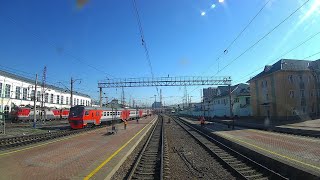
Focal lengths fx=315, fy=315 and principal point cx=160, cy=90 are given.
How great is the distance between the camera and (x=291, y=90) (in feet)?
164

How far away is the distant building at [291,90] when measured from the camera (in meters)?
49.0

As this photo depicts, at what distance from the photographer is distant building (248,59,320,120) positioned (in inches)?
1929

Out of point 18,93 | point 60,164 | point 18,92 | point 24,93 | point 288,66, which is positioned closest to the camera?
point 60,164

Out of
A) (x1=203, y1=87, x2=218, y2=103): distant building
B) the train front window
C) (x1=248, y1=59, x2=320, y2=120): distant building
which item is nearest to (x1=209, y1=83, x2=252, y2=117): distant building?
(x1=203, y1=87, x2=218, y2=103): distant building

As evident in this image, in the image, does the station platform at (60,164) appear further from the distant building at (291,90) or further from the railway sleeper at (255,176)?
the distant building at (291,90)

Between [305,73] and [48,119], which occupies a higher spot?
[305,73]

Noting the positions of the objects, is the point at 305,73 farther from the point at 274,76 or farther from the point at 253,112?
the point at 253,112

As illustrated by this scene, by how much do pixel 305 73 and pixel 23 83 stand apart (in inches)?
2333

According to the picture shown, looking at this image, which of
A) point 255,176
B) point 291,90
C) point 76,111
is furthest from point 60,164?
point 291,90

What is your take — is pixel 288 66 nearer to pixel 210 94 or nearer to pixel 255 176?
pixel 255 176

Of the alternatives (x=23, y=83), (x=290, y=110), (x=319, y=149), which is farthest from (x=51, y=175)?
(x=23, y=83)

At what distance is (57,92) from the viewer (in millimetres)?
94312

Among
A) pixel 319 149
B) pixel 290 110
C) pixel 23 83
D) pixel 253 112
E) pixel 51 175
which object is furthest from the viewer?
pixel 23 83

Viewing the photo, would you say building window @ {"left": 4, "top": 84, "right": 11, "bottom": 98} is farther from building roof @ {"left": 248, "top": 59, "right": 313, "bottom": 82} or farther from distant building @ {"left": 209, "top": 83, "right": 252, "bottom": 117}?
building roof @ {"left": 248, "top": 59, "right": 313, "bottom": 82}
